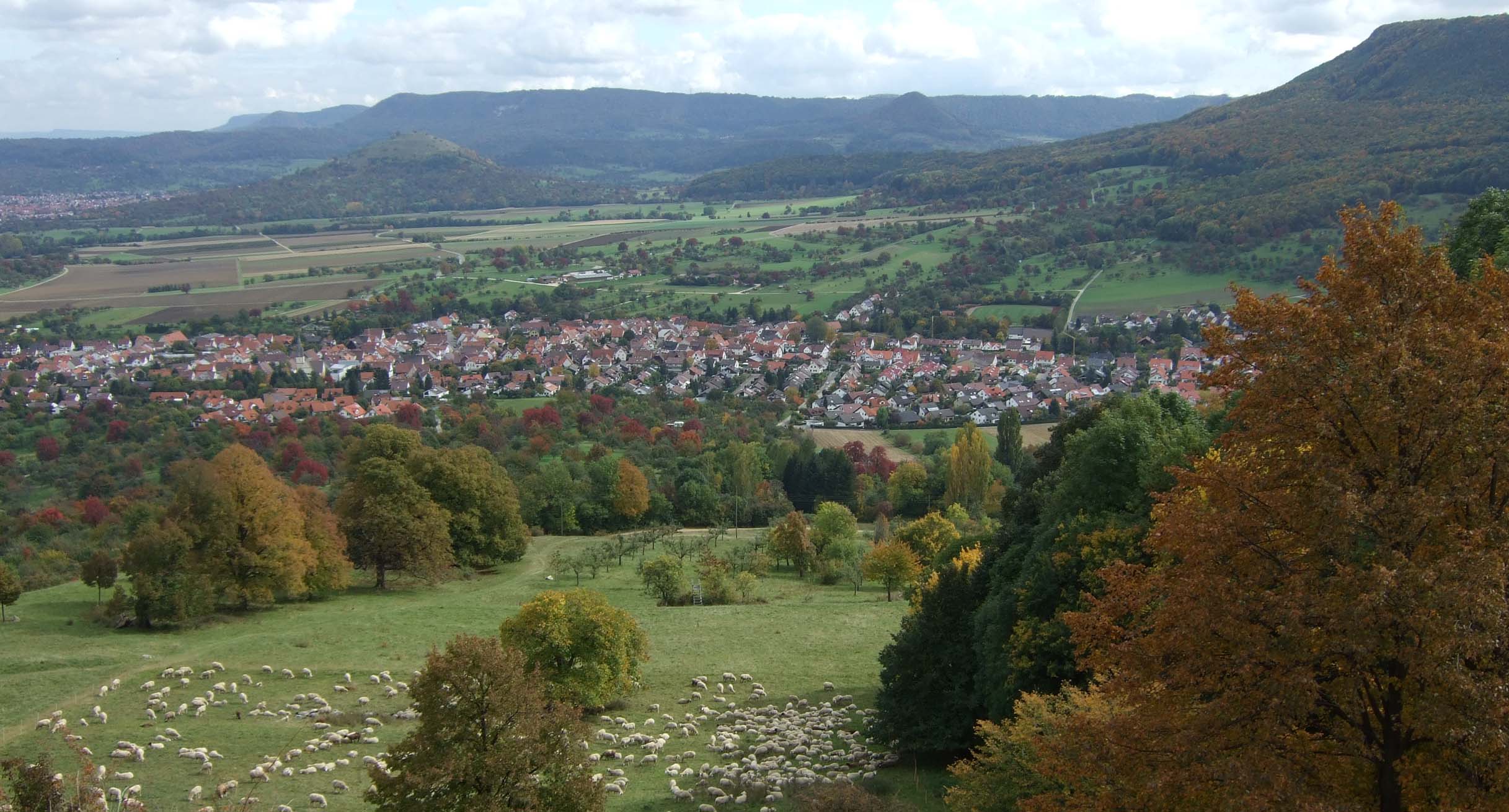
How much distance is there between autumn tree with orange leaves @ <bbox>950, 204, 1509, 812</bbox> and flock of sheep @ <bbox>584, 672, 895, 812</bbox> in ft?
34.3

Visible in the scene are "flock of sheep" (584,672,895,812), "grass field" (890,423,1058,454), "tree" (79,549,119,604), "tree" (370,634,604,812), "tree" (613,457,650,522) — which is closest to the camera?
"tree" (370,634,604,812)

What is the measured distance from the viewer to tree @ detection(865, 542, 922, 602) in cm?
3484

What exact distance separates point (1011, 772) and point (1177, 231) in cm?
10303

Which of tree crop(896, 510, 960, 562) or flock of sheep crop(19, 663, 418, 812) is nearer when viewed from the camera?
flock of sheep crop(19, 663, 418, 812)

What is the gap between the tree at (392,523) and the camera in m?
33.8

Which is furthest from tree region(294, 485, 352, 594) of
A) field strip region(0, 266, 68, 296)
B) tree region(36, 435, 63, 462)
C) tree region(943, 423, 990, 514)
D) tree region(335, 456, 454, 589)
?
field strip region(0, 266, 68, 296)

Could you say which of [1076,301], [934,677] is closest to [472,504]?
[934,677]

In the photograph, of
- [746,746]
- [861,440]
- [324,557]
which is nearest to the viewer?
[746,746]

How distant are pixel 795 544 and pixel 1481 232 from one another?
934 inches

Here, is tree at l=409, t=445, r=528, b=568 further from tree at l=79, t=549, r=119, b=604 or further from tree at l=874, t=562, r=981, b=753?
tree at l=874, t=562, r=981, b=753

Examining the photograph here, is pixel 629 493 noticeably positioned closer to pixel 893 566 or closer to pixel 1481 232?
pixel 893 566

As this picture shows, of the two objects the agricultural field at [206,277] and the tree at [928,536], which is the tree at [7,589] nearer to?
the tree at [928,536]

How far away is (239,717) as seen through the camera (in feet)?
69.1

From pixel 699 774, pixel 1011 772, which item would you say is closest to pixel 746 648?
pixel 699 774
